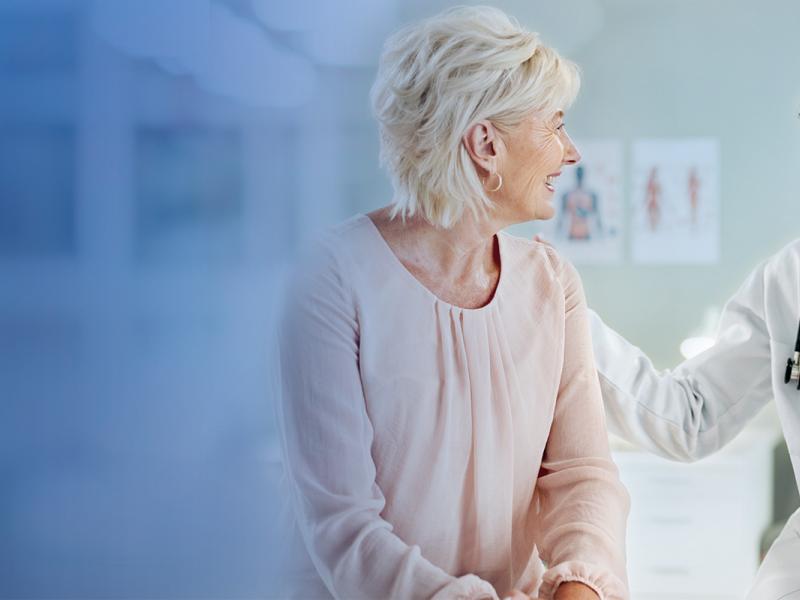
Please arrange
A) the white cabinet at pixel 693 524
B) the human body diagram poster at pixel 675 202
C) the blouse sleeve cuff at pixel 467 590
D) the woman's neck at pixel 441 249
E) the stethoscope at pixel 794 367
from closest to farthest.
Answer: the blouse sleeve cuff at pixel 467 590 < the woman's neck at pixel 441 249 < the stethoscope at pixel 794 367 < the white cabinet at pixel 693 524 < the human body diagram poster at pixel 675 202

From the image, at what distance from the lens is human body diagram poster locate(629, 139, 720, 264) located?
A: 285 centimetres

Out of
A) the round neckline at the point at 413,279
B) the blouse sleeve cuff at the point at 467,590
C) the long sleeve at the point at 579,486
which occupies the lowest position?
the blouse sleeve cuff at the point at 467,590

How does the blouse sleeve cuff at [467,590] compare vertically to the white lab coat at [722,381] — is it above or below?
below

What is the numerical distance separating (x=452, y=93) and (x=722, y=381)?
0.71 metres

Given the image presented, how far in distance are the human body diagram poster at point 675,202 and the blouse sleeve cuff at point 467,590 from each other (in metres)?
1.95

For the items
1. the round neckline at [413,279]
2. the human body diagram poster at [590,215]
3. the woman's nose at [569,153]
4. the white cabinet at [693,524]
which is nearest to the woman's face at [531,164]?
the woman's nose at [569,153]

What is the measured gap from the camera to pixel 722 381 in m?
1.52

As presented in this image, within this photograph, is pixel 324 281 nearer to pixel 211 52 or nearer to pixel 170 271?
pixel 170 271

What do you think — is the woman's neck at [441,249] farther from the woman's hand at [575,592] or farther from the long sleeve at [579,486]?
the woman's hand at [575,592]

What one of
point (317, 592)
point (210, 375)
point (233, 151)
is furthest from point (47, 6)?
point (317, 592)

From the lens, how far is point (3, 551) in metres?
1.55

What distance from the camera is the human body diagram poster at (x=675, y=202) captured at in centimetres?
285

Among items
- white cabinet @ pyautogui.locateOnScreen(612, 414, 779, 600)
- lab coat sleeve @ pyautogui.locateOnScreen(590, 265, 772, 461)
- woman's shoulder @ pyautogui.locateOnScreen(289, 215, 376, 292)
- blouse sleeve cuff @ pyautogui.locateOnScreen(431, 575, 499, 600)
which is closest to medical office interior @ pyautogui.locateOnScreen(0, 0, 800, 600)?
woman's shoulder @ pyautogui.locateOnScreen(289, 215, 376, 292)

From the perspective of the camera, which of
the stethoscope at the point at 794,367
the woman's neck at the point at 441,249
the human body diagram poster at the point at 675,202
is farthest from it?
the human body diagram poster at the point at 675,202
